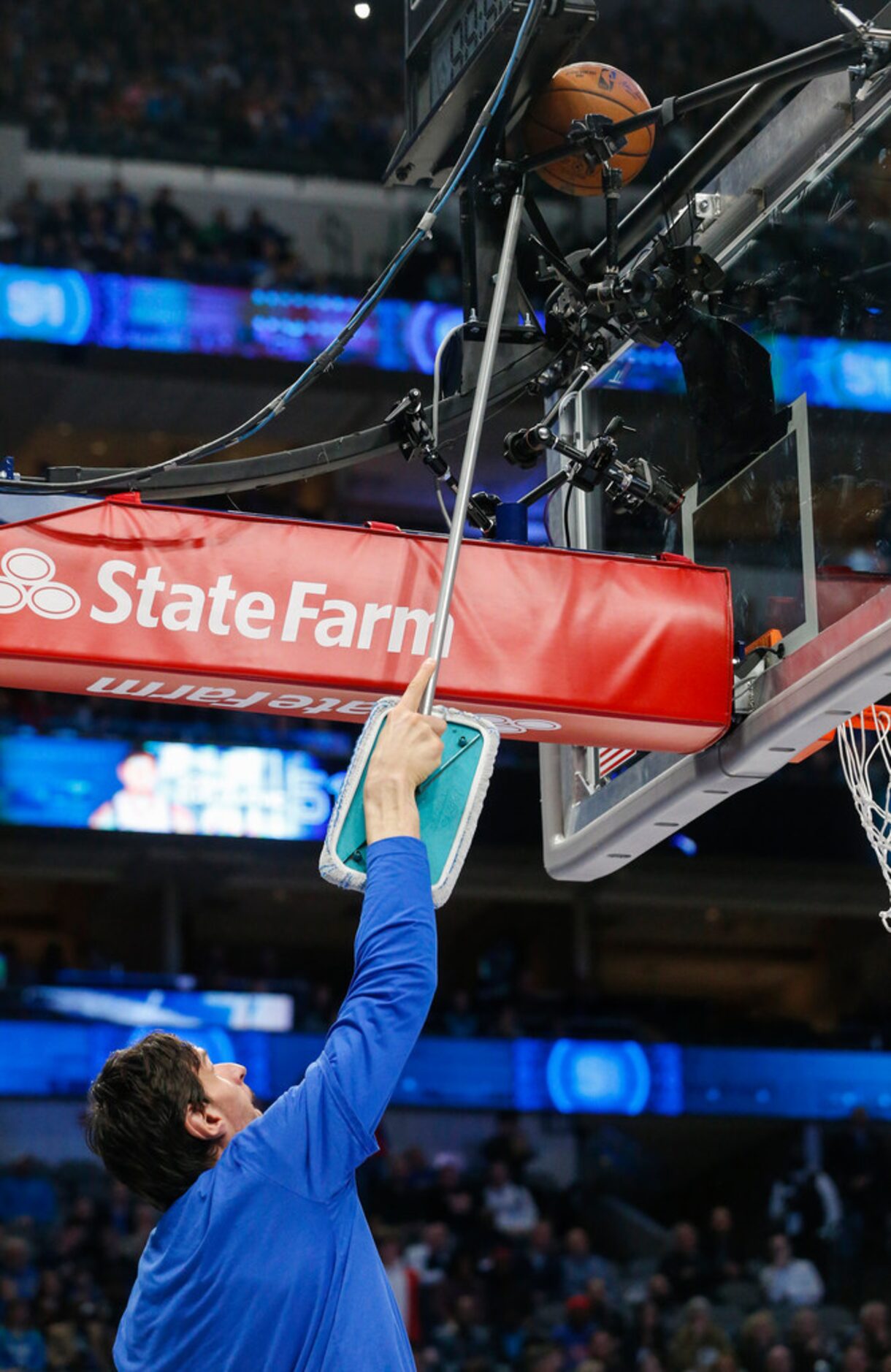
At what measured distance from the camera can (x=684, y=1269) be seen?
15242mm

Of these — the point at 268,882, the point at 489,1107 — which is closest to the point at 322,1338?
the point at 489,1107

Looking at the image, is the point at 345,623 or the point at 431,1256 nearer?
the point at 345,623

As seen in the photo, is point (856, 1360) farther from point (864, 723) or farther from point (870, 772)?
point (864, 723)

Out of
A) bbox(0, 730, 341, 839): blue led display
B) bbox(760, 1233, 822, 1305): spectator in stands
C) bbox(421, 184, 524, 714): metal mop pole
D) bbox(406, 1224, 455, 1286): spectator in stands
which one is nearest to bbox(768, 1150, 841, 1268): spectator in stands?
bbox(760, 1233, 822, 1305): spectator in stands

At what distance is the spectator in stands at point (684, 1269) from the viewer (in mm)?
15156

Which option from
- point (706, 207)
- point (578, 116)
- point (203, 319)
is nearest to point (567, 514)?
point (706, 207)

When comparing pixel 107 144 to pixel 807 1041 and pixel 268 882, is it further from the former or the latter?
pixel 807 1041

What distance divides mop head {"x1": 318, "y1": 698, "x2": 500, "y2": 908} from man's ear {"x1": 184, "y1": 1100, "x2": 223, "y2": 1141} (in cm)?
39

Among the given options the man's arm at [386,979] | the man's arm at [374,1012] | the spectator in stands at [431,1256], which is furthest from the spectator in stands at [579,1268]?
the man's arm at [386,979]

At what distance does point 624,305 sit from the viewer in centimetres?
512

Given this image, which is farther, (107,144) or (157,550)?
(107,144)

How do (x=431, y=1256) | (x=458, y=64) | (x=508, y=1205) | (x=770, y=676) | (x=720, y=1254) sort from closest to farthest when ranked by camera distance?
(x=458, y=64)
(x=770, y=676)
(x=431, y=1256)
(x=720, y=1254)
(x=508, y=1205)

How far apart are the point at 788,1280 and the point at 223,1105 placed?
1382cm

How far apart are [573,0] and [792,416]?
1.30 m
